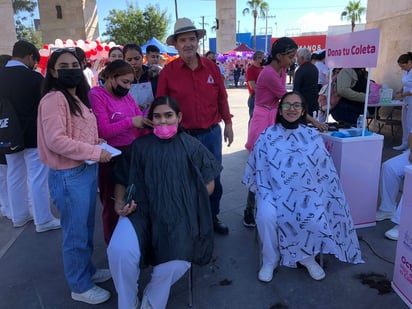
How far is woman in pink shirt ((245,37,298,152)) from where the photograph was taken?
327 centimetres

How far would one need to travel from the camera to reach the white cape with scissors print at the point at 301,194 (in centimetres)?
255

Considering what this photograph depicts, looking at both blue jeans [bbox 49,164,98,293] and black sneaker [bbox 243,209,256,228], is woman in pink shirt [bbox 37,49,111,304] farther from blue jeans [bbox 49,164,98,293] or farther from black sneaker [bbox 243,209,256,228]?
black sneaker [bbox 243,209,256,228]

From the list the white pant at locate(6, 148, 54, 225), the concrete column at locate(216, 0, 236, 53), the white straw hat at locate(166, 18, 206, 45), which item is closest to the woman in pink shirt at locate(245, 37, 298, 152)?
the white straw hat at locate(166, 18, 206, 45)

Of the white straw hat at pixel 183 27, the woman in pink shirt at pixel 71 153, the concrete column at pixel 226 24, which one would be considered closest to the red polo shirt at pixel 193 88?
the white straw hat at pixel 183 27

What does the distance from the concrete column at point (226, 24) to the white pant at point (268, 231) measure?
2541 centimetres

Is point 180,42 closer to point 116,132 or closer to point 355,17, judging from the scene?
point 116,132

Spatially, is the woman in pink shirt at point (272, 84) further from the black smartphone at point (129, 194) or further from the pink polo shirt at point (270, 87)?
the black smartphone at point (129, 194)

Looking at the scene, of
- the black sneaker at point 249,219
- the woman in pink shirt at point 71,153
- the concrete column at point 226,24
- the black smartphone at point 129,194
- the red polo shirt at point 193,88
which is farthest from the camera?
the concrete column at point 226,24

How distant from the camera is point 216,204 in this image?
11.4ft

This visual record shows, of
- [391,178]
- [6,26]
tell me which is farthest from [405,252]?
[6,26]

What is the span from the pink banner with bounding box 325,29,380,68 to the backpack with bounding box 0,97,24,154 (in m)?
3.30

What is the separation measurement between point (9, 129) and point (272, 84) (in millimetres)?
2685

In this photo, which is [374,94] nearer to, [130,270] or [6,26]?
[130,270]

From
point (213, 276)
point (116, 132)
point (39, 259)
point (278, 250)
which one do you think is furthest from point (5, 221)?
point (278, 250)
